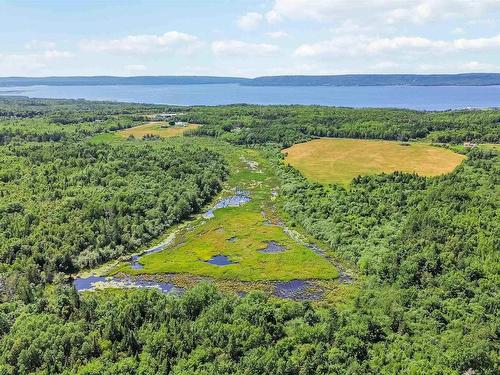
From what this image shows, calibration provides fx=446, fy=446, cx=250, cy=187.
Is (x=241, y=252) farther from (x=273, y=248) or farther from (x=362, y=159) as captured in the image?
(x=362, y=159)

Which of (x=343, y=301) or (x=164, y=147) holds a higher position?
(x=164, y=147)

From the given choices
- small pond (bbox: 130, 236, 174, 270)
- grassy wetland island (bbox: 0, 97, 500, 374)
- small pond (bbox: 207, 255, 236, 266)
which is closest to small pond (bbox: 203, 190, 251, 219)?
grassy wetland island (bbox: 0, 97, 500, 374)

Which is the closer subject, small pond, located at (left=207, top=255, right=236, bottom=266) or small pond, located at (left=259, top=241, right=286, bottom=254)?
small pond, located at (left=207, top=255, right=236, bottom=266)

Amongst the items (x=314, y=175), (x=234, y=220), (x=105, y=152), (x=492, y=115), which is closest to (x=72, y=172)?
(x=105, y=152)

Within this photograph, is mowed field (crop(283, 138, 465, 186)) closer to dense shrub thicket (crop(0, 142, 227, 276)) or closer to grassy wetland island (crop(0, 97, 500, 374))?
grassy wetland island (crop(0, 97, 500, 374))

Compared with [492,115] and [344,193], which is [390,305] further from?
[492,115]

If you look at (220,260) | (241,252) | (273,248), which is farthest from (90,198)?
(273,248)

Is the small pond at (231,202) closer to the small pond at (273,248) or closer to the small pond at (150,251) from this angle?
the small pond at (150,251)
